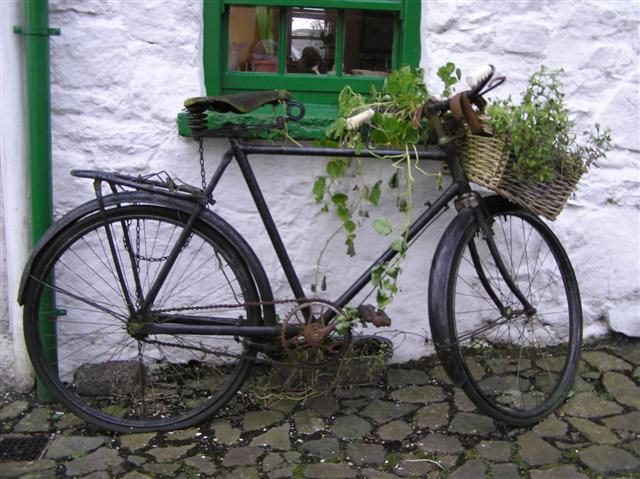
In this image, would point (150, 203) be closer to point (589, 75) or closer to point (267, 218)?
point (267, 218)

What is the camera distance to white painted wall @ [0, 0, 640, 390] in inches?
161

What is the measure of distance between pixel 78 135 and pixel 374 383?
1761 mm

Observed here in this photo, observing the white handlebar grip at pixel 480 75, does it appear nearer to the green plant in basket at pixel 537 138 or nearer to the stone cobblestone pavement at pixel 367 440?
the green plant in basket at pixel 537 138

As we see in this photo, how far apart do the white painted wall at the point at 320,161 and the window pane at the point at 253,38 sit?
212 mm

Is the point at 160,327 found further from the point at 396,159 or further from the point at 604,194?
the point at 604,194

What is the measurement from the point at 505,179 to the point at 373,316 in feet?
2.53

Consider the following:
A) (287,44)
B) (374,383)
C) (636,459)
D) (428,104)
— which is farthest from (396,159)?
(636,459)

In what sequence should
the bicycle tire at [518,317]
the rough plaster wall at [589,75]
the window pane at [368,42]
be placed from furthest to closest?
the window pane at [368,42] → the rough plaster wall at [589,75] → the bicycle tire at [518,317]

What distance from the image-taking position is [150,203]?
12.4 ft

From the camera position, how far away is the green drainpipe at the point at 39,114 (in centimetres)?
387

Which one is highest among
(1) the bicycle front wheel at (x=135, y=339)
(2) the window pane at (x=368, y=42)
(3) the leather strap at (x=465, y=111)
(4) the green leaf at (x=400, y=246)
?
(2) the window pane at (x=368, y=42)

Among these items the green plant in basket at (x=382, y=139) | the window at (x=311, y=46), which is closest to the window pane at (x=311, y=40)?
the window at (x=311, y=46)

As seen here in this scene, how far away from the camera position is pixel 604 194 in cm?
440

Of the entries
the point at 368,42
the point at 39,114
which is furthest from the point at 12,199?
the point at 368,42
